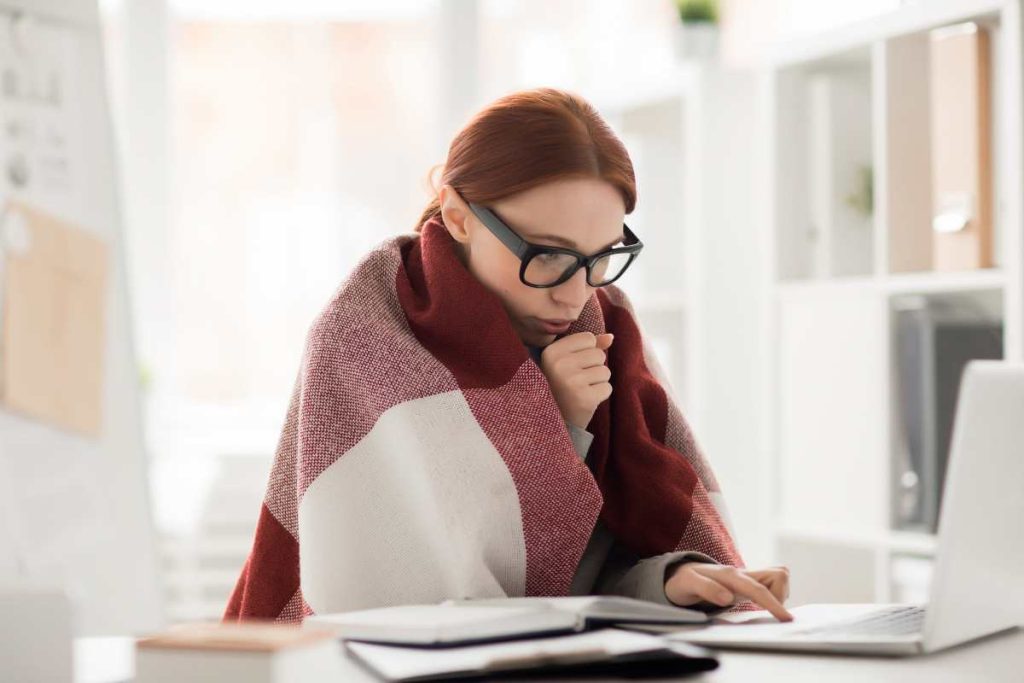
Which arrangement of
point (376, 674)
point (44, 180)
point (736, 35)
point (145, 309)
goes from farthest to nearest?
point (145, 309) → point (736, 35) → point (44, 180) → point (376, 674)

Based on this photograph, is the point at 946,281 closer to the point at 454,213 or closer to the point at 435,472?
the point at 454,213

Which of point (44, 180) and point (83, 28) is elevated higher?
point (83, 28)

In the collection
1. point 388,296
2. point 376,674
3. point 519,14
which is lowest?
point 376,674

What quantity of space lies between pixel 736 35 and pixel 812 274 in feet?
3.15

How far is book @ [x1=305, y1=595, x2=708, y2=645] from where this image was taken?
33.4 inches

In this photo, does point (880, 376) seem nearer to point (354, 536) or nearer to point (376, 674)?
point (354, 536)

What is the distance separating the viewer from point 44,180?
7.47 feet

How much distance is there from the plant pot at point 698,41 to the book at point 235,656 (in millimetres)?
2320

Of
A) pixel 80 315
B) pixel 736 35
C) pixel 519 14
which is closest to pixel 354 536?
pixel 80 315

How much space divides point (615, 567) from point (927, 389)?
110cm

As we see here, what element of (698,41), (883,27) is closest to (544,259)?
(883,27)

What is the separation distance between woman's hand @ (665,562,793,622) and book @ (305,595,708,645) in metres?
0.09

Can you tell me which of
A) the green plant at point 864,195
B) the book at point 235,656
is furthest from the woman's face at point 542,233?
the green plant at point 864,195

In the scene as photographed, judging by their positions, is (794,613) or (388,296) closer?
(794,613)
